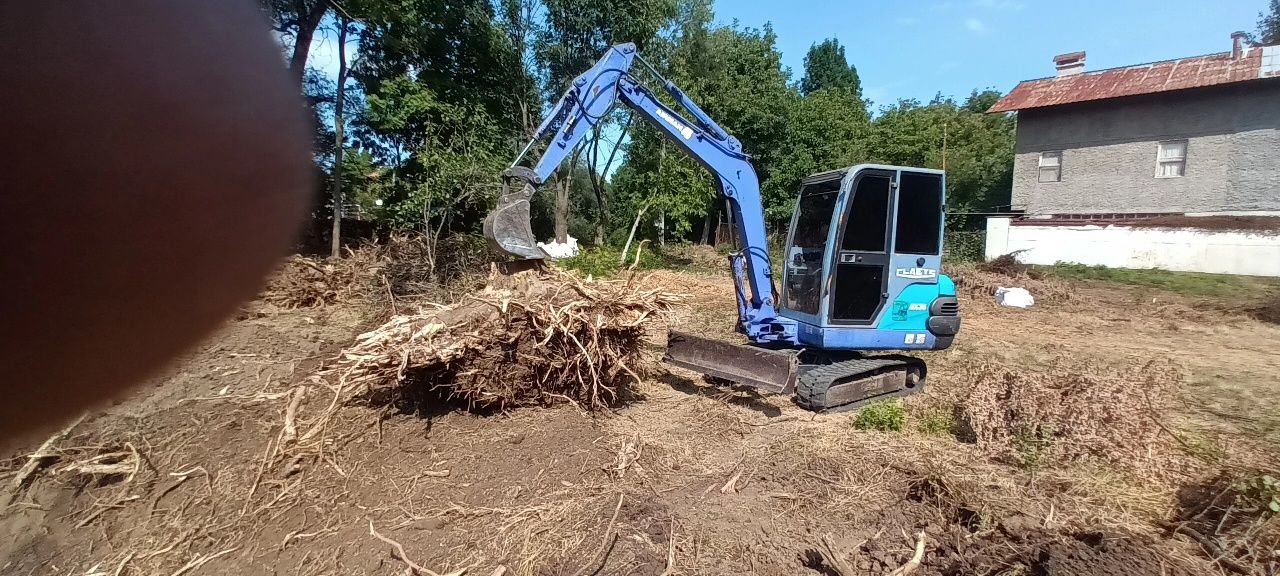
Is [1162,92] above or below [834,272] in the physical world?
above

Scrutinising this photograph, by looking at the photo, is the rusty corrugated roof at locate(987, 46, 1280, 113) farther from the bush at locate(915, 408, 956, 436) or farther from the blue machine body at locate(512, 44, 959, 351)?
the bush at locate(915, 408, 956, 436)

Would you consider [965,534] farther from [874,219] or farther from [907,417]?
[874,219]

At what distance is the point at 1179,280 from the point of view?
14914mm

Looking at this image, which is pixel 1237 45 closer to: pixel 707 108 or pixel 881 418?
pixel 707 108

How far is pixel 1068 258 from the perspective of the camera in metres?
17.6

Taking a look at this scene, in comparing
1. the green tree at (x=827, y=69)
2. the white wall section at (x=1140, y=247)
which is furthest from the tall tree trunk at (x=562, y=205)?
the green tree at (x=827, y=69)

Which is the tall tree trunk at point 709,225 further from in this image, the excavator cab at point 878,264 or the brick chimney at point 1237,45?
the excavator cab at point 878,264

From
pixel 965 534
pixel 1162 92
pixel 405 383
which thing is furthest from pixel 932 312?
pixel 1162 92

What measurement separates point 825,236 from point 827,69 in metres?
45.4

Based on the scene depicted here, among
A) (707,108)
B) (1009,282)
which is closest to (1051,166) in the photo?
(1009,282)

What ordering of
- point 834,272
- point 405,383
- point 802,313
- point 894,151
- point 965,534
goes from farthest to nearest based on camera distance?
point 894,151, point 802,313, point 834,272, point 405,383, point 965,534

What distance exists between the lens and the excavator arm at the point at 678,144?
525cm

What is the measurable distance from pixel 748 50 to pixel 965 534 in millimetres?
25420

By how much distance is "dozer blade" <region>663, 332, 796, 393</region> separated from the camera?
5.72m
